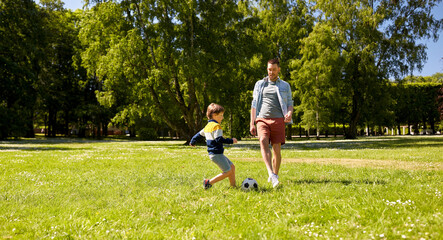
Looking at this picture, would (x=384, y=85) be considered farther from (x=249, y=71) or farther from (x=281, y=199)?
(x=281, y=199)

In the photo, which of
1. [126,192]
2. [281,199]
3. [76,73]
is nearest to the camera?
[281,199]

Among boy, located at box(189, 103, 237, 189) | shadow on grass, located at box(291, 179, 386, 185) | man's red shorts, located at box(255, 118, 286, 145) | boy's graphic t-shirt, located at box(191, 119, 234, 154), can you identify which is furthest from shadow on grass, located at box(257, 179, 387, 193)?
boy's graphic t-shirt, located at box(191, 119, 234, 154)

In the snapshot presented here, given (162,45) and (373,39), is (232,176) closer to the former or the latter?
(162,45)

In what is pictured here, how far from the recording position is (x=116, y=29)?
26.7m

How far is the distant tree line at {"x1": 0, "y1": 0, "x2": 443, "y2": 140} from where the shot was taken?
2553 centimetres

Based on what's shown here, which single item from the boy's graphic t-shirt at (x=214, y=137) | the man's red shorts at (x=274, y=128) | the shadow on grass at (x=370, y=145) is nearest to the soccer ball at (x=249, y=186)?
the boy's graphic t-shirt at (x=214, y=137)

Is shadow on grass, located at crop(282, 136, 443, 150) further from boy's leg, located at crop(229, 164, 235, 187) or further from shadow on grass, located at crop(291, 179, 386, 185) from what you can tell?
boy's leg, located at crop(229, 164, 235, 187)

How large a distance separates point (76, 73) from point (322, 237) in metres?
49.8

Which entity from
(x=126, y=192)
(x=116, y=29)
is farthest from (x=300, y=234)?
(x=116, y=29)

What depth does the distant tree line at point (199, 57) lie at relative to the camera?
83.8 ft

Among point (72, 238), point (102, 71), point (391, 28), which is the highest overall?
point (391, 28)

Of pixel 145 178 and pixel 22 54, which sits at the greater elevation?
pixel 22 54

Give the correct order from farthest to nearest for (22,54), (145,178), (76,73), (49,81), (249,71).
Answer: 1. (76,73)
2. (49,81)
3. (22,54)
4. (249,71)
5. (145,178)

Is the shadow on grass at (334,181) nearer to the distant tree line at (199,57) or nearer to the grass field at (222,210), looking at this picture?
the grass field at (222,210)
